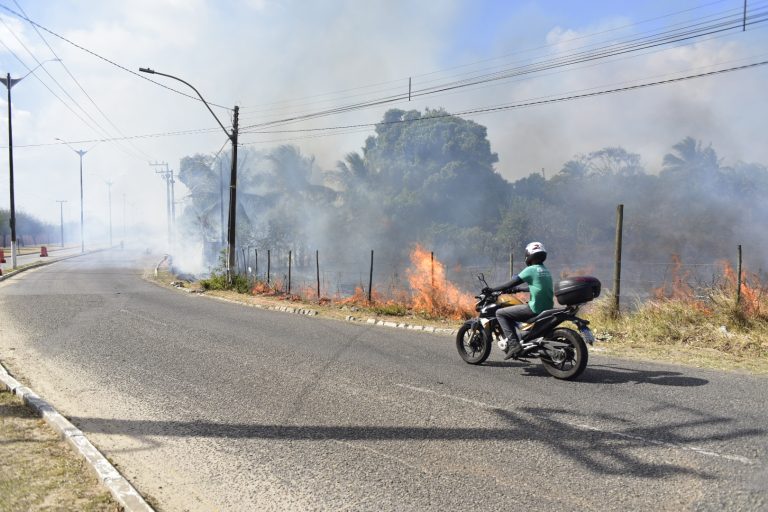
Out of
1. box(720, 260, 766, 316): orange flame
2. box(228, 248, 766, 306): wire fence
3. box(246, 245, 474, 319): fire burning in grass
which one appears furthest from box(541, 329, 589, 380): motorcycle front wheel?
box(228, 248, 766, 306): wire fence

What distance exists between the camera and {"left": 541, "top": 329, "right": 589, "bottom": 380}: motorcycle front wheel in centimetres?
681

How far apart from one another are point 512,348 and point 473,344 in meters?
0.75

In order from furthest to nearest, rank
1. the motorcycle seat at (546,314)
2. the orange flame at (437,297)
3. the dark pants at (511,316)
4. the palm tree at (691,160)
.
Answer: the palm tree at (691,160)
the orange flame at (437,297)
the dark pants at (511,316)
the motorcycle seat at (546,314)

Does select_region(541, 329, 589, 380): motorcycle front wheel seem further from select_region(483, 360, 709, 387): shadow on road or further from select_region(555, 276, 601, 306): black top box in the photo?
select_region(555, 276, 601, 306): black top box

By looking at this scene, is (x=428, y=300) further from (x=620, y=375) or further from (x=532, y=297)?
(x=620, y=375)

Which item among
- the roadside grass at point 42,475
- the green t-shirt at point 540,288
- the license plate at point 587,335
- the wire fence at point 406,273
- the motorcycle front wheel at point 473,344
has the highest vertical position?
the green t-shirt at point 540,288

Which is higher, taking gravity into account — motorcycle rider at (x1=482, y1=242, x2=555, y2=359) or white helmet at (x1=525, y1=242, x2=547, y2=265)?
white helmet at (x1=525, y1=242, x2=547, y2=265)

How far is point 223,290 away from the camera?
2131 centimetres

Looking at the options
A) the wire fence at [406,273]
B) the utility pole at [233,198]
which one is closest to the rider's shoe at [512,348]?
the wire fence at [406,273]

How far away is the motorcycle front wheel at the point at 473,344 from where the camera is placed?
Answer: 7.90 m

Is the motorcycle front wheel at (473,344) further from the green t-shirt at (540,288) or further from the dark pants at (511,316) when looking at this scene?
the green t-shirt at (540,288)

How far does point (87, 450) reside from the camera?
460 centimetres

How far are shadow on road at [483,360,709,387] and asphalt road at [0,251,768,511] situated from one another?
0.09ft

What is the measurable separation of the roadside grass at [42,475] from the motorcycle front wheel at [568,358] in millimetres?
5080
